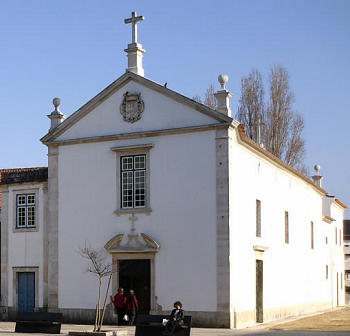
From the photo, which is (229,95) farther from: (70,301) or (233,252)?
(70,301)

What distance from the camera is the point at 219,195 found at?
85.9ft

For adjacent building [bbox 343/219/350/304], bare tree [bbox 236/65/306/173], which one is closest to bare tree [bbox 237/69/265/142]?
bare tree [bbox 236/65/306/173]

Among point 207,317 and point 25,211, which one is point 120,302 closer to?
point 207,317

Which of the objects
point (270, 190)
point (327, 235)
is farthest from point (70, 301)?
point (327, 235)

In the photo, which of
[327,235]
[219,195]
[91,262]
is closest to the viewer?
[219,195]

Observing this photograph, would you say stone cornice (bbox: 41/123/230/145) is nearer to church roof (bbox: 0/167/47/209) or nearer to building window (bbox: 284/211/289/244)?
church roof (bbox: 0/167/47/209)

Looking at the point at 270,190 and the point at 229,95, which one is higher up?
the point at 229,95

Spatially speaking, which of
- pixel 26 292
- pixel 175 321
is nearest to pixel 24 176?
pixel 26 292

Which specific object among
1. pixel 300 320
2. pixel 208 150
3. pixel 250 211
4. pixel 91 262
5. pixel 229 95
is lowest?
pixel 300 320

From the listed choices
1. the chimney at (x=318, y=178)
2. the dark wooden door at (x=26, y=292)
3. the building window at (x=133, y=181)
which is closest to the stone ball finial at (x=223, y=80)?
the building window at (x=133, y=181)

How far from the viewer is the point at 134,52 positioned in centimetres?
2864

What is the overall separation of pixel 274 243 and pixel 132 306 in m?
7.66

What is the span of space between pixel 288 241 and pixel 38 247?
37.2 ft

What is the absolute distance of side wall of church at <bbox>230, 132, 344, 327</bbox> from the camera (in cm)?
2688
